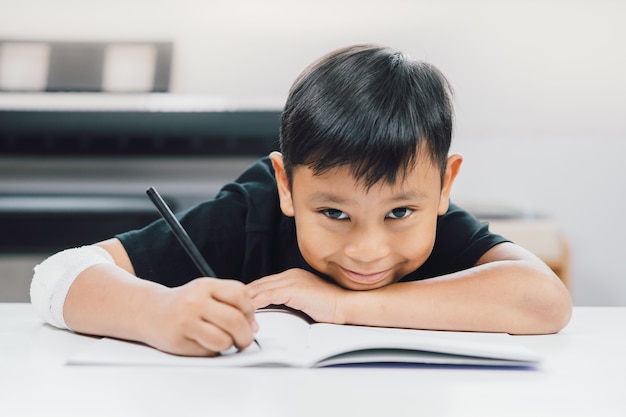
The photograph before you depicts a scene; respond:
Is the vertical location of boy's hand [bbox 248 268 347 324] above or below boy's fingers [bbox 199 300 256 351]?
below

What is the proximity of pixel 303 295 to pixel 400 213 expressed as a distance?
5.6 inches

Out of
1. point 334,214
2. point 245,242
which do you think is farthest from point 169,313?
point 245,242

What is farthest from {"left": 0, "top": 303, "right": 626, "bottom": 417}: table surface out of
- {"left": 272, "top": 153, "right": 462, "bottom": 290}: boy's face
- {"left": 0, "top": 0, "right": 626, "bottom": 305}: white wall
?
{"left": 0, "top": 0, "right": 626, "bottom": 305}: white wall

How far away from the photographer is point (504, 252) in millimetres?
833

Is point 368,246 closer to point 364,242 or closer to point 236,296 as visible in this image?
point 364,242

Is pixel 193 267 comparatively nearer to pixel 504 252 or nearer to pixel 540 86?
pixel 504 252

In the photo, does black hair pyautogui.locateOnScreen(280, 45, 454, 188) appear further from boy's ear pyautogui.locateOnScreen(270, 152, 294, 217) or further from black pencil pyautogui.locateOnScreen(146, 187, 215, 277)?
black pencil pyautogui.locateOnScreen(146, 187, 215, 277)

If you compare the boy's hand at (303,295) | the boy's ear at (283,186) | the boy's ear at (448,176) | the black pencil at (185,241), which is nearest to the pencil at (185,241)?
the black pencil at (185,241)

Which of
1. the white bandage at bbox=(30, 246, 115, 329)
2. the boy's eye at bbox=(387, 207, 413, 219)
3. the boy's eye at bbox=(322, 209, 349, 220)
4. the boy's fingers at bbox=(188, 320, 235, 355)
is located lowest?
the white bandage at bbox=(30, 246, 115, 329)

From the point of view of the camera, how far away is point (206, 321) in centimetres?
54

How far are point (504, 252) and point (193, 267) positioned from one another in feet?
1.32

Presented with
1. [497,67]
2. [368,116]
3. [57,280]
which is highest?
[497,67]

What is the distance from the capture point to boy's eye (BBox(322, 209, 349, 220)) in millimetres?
744

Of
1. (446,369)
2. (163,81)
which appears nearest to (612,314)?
(446,369)
